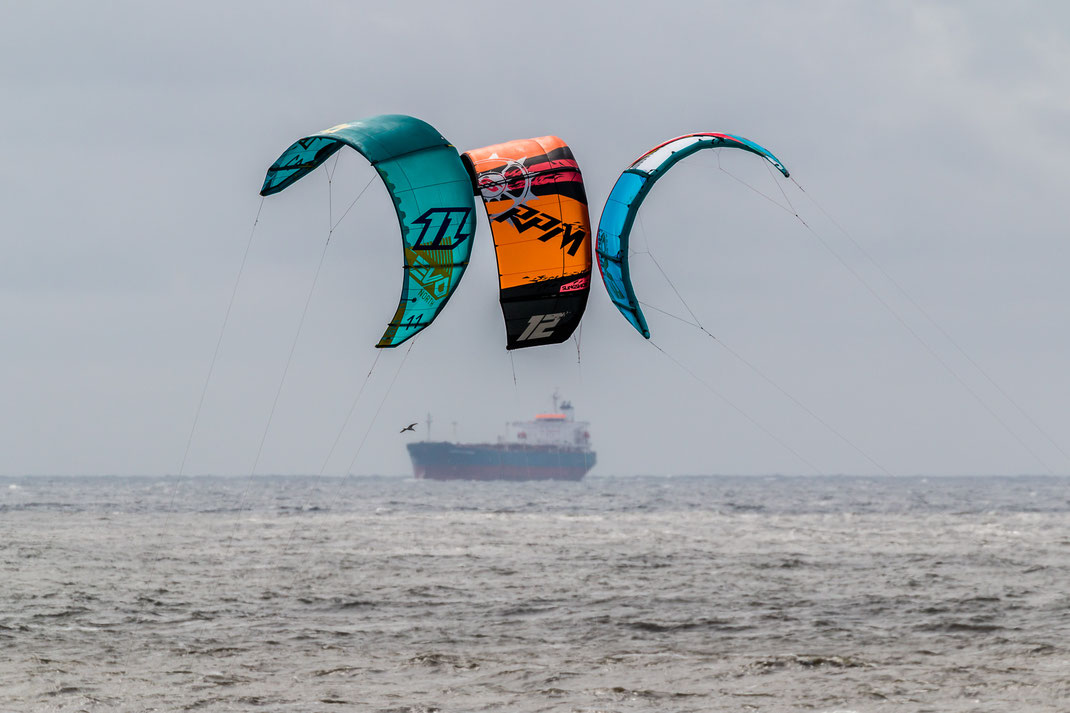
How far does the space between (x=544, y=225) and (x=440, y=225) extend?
1.30 meters

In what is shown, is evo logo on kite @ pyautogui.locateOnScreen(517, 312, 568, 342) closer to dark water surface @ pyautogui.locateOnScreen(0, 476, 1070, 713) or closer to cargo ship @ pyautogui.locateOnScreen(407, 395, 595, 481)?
dark water surface @ pyautogui.locateOnScreen(0, 476, 1070, 713)

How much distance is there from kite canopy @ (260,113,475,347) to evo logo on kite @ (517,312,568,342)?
107 cm

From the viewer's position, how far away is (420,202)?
1315 cm

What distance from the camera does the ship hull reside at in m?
134

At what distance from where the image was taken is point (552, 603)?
2117cm

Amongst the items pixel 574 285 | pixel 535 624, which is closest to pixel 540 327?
pixel 574 285

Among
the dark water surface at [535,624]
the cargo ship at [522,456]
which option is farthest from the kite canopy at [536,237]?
the cargo ship at [522,456]

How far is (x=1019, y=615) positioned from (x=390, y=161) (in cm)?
1469

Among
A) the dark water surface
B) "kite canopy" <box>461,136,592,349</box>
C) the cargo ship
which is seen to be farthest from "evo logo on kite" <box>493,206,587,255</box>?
the cargo ship

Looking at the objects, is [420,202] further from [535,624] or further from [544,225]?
[535,624]

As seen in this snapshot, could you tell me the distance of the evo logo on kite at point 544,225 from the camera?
13.4 m

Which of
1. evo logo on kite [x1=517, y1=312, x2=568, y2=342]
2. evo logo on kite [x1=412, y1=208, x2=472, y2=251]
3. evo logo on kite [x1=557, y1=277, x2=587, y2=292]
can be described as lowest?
evo logo on kite [x1=517, y1=312, x2=568, y2=342]

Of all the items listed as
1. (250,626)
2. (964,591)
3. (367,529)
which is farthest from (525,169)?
(367,529)

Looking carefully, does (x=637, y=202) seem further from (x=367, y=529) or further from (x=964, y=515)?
(x=964, y=515)
